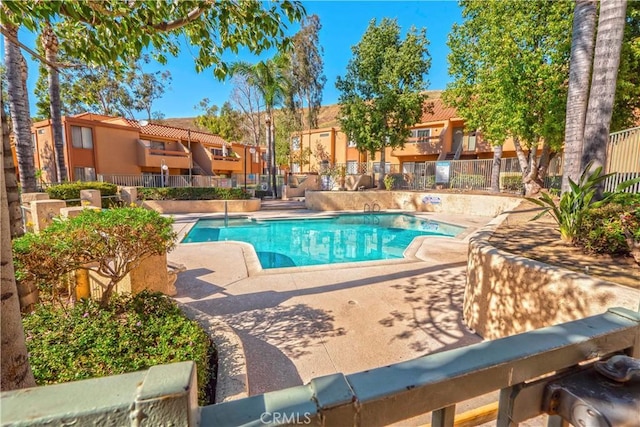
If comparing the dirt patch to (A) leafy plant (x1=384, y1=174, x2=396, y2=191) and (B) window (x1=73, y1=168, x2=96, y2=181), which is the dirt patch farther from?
(B) window (x1=73, y1=168, x2=96, y2=181)

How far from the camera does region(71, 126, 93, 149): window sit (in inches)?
838

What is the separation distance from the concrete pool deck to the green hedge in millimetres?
11358

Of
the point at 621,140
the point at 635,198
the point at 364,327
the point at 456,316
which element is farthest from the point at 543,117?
the point at 364,327

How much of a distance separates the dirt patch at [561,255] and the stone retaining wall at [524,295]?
1.55 ft

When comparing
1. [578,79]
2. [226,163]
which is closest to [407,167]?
[226,163]

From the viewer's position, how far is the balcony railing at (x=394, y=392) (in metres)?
0.61

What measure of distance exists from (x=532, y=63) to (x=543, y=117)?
2360 millimetres

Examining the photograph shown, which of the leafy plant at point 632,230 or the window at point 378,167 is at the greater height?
the window at point 378,167

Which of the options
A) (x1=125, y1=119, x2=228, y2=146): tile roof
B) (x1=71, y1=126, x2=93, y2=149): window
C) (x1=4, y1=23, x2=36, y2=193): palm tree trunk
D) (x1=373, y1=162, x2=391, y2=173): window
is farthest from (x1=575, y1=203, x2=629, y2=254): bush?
(x1=125, y1=119, x2=228, y2=146): tile roof

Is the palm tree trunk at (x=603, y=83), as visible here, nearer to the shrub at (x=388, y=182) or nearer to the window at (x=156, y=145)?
the shrub at (x=388, y=182)

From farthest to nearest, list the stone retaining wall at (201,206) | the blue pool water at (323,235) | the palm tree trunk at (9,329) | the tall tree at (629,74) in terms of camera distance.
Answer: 1. the stone retaining wall at (201,206)
2. the tall tree at (629,74)
3. the blue pool water at (323,235)
4. the palm tree trunk at (9,329)

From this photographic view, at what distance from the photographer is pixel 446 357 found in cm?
92

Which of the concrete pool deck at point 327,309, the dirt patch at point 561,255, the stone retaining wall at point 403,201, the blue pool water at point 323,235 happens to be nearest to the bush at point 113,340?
the concrete pool deck at point 327,309

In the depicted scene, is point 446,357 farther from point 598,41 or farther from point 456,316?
point 598,41
